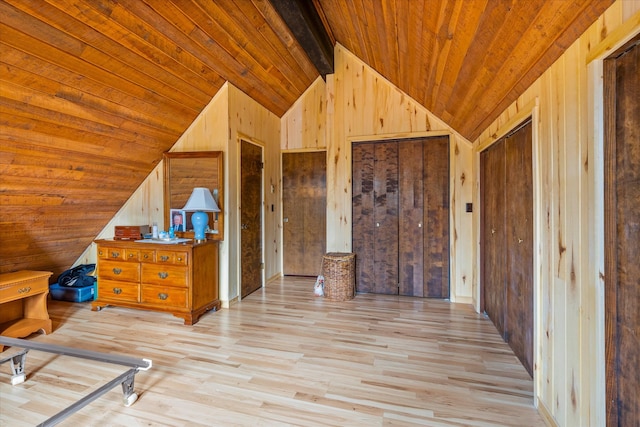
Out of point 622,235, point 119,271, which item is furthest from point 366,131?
point 119,271

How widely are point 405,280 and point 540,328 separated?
220 cm

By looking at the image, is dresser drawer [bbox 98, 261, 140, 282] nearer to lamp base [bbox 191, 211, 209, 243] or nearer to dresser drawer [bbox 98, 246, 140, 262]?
dresser drawer [bbox 98, 246, 140, 262]

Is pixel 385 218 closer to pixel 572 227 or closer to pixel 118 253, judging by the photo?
pixel 572 227

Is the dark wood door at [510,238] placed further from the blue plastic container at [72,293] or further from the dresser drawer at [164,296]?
the blue plastic container at [72,293]

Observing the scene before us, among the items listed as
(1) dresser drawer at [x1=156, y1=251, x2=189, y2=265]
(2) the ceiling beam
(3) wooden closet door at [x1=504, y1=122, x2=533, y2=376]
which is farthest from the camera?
(1) dresser drawer at [x1=156, y1=251, x2=189, y2=265]

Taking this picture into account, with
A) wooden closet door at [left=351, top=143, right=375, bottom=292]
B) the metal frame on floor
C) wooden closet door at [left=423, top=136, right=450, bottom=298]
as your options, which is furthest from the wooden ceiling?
the metal frame on floor

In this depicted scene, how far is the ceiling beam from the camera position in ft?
8.73

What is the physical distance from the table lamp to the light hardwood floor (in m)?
0.95

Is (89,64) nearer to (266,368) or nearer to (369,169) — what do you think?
(266,368)

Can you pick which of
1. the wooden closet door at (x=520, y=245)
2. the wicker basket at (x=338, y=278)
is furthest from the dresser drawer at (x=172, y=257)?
the wooden closet door at (x=520, y=245)

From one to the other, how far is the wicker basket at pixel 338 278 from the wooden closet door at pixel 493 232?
59.3 inches

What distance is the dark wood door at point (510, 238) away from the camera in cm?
211

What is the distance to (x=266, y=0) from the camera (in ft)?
8.40

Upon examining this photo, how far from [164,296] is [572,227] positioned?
3.37 m
